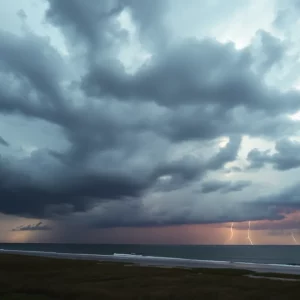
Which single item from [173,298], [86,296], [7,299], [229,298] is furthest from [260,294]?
[7,299]

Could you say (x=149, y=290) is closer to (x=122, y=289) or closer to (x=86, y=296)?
(x=122, y=289)

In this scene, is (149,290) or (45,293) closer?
(45,293)

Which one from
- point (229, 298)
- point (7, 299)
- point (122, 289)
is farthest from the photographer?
point (122, 289)

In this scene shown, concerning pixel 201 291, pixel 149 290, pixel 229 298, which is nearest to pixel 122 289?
pixel 149 290

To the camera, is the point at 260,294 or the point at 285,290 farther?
the point at 285,290

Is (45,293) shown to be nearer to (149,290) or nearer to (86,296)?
(86,296)

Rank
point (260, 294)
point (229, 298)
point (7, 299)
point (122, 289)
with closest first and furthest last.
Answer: point (7, 299) < point (229, 298) < point (260, 294) < point (122, 289)

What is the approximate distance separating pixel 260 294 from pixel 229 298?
14.5ft

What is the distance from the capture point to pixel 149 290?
36250 mm

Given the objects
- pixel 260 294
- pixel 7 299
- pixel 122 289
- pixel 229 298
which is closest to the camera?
pixel 7 299

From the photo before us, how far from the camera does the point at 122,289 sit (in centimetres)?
3709

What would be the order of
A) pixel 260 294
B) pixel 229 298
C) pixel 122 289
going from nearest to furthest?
1. pixel 229 298
2. pixel 260 294
3. pixel 122 289

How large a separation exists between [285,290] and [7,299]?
28110mm

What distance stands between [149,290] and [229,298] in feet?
28.3
